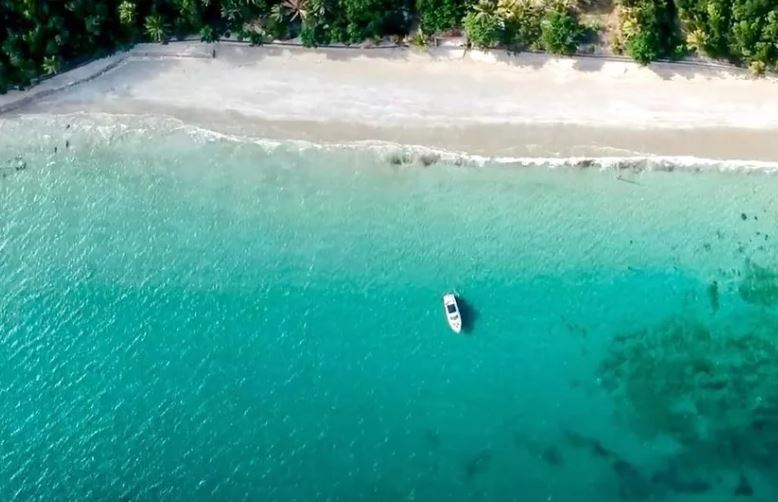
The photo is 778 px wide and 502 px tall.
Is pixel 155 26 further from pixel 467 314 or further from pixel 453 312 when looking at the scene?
pixel 467 314

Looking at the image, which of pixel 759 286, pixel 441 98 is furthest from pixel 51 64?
pixel 759 286

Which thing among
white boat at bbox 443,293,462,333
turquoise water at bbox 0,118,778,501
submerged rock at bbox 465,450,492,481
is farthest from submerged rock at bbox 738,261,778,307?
submerged rock at bbox 465,450,492,481

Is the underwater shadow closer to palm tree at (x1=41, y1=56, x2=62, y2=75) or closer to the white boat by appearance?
the white boat

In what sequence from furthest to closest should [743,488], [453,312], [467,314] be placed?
1. [467,314]
2. [453,312]
3. [743,488]

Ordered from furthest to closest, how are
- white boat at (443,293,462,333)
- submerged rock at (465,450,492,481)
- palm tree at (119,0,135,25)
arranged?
submerged rock at (465,450,492,481), white boat at (443,293,462,333), palm tree at (119,0,135,25)

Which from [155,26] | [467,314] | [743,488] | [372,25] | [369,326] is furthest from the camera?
[369,326]
